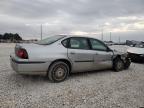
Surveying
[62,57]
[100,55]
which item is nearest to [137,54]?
[100,55]

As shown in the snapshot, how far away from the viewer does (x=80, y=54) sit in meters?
5.97

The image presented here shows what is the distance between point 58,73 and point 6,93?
1.64 m

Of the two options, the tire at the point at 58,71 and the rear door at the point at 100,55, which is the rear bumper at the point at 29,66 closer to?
the tire at the point at 58,71

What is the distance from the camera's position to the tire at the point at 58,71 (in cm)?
545

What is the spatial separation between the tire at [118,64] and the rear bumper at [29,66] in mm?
3074

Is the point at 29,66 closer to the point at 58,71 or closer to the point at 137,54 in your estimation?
the point at 58,71

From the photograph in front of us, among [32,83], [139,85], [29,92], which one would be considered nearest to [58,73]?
[32,83]

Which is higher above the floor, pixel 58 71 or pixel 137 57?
pixel 137 57

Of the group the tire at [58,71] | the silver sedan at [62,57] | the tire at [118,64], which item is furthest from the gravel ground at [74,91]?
the tire at [118,64]

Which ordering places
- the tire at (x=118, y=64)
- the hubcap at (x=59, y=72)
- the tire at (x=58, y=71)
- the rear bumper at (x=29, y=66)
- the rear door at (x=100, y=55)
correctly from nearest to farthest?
1. the rear bumper at (x=29, y=66)
2. the tire at (x=58, y=71)
3. the hubcap at (x=59, y=72)
4. the rear door at (x=100, y=55)
5. the tire at (x=118, y=64)

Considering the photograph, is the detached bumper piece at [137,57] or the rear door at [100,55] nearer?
the rear door at [100,55]

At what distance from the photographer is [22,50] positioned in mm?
5094

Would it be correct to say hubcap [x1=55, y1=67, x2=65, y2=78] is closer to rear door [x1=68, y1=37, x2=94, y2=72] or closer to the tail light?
rear door [x1=68, y1=37, x2=94, y2=72]

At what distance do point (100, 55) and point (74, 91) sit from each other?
2224 mm
